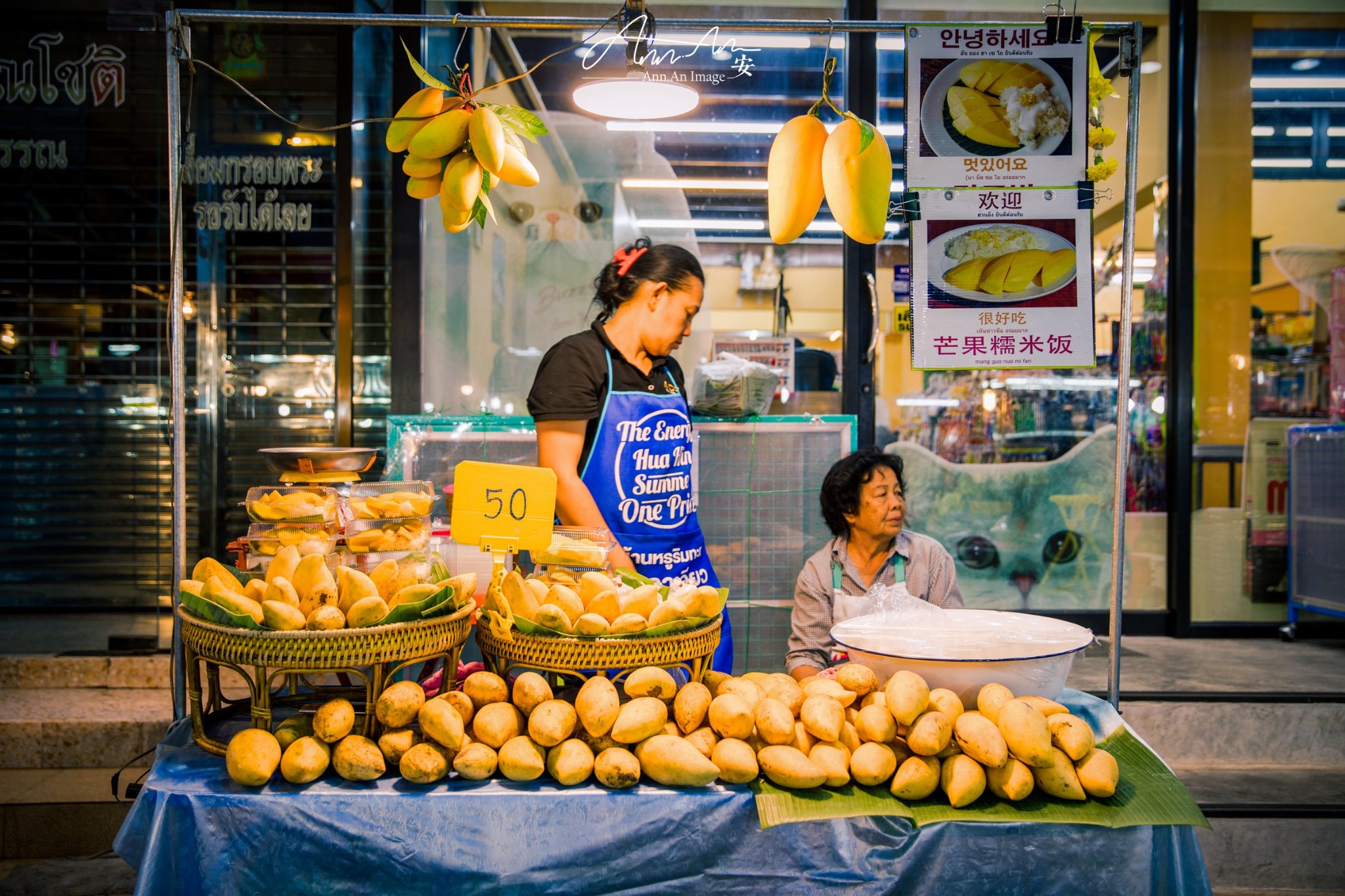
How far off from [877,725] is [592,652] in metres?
0.52

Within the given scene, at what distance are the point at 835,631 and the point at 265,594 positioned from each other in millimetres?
1097

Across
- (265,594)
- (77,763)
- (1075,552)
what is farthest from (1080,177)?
(77,763)

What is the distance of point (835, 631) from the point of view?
1833mm

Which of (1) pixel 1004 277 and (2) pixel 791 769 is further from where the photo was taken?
(1) pixel 1004 277

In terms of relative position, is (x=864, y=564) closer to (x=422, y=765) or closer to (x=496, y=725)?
(x=496, y=725)

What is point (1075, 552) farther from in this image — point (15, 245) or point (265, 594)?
point (15, 245)

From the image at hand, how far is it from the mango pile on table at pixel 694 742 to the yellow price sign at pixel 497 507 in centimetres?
37

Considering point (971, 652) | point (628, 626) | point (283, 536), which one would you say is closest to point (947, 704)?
point (971, 652)

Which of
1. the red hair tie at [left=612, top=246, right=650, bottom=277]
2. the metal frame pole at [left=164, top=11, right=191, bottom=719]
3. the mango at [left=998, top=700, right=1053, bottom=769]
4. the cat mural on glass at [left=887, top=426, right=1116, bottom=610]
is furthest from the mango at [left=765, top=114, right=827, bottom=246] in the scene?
the cat mural on glass at [left=887, top=426, right=1116, bottom=610]

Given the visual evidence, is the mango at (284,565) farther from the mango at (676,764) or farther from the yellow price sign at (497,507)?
the mango at (676,764)

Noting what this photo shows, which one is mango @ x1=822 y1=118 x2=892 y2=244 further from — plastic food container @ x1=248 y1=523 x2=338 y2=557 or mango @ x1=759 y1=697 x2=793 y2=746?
plastic food container @ x1=248 y1=523 x2=338 y2=557

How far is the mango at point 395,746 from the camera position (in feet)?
5.17

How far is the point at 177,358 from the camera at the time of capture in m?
2.07

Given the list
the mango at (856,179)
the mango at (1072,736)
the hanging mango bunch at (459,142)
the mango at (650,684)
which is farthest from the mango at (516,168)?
the mango at (1072,736)
